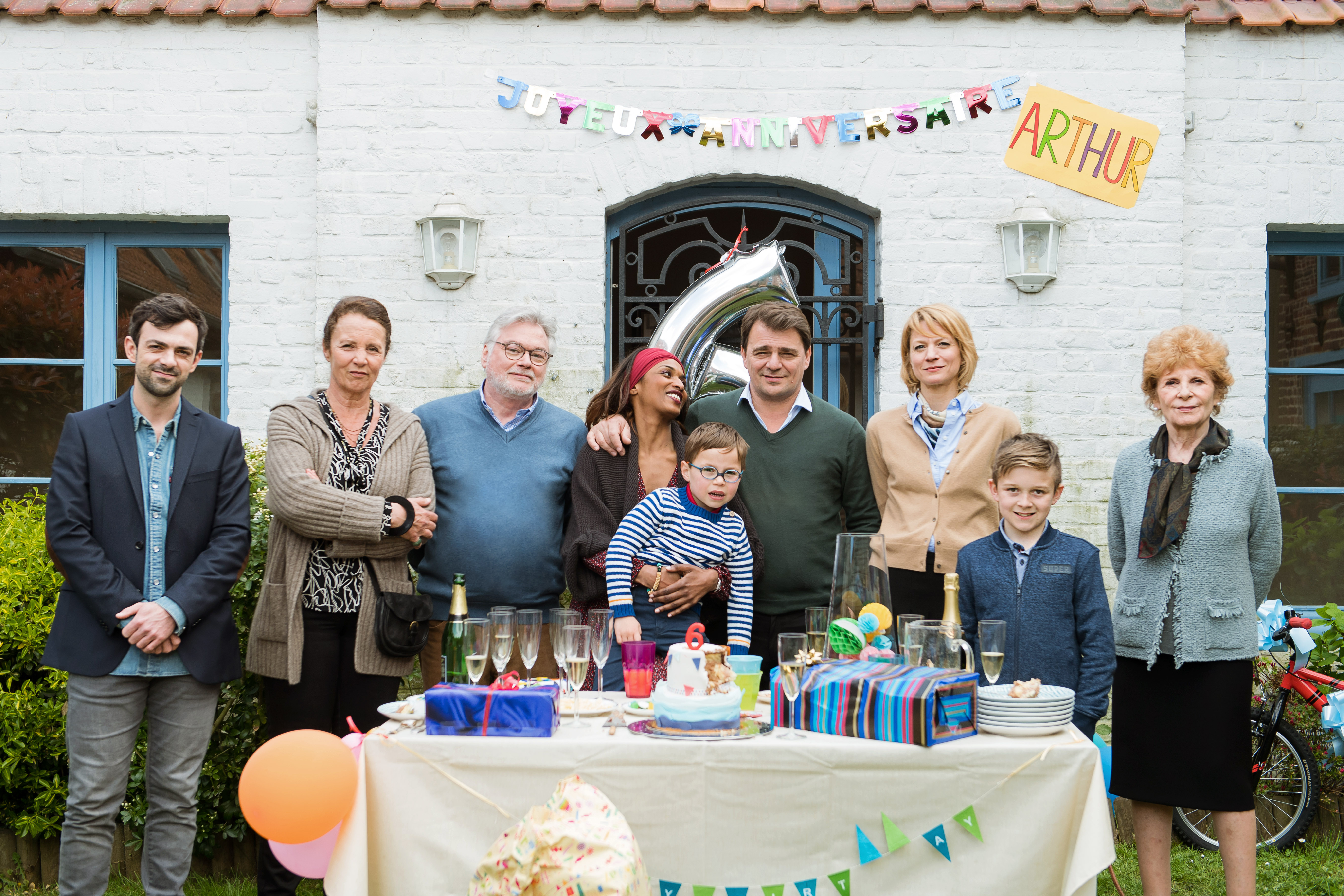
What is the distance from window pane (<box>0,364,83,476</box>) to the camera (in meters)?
4.84

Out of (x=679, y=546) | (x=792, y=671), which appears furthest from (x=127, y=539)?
(x=792, y=671)

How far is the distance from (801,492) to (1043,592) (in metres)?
0.78

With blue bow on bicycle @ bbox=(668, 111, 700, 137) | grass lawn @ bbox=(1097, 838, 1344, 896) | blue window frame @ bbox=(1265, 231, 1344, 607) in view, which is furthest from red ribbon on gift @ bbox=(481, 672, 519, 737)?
blue window frame @ bbox=(1265, 231, 1344, 607)

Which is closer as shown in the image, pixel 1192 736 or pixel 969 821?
pixel 969 821

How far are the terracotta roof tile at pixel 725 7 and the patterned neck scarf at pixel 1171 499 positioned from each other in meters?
2.43

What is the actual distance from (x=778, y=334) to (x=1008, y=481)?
2.59ft

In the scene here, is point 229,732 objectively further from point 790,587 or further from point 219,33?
point 219,33

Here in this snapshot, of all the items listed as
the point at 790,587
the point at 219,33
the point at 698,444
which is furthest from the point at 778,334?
the point at 219,33

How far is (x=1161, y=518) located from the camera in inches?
109

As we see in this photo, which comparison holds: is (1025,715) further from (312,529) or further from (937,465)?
(312,529)

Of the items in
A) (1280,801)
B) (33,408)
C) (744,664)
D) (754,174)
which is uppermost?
(754,174)

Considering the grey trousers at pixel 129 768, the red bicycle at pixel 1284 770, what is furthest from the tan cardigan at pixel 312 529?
the red bicycle at pixel 1284 770

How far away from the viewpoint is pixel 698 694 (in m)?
2.29

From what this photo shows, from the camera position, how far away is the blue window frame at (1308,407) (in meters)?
4.82
